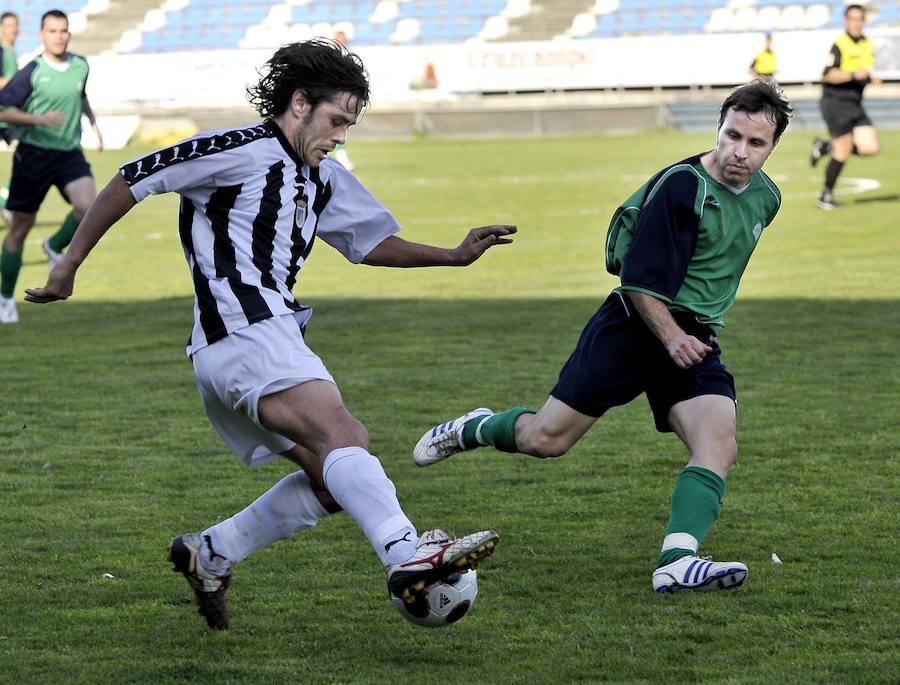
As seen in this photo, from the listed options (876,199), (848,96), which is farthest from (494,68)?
(848,96)

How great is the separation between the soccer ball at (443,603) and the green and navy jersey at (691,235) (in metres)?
1.22

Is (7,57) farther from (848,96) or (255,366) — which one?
(255,366)

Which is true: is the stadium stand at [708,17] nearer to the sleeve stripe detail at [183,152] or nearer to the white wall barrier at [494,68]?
the white wall barrier at [494,68]

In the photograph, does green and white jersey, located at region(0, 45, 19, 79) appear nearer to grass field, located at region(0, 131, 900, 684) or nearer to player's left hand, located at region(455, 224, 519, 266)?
grass field, located at region(0, 131, 900, 684)

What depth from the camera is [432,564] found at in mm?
3428

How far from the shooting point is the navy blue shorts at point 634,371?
4590 mm

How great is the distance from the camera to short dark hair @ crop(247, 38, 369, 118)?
3848mm

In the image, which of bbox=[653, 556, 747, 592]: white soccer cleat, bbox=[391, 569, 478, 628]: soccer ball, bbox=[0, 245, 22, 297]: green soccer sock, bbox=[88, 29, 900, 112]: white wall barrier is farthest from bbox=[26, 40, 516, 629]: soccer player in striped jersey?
bbox=[88, 29, 900, 112]: white wall barrier

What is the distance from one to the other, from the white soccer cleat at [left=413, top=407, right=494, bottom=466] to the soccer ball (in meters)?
1.62

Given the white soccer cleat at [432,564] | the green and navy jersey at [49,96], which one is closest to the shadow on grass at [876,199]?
the green and navy jersey at [49,96]

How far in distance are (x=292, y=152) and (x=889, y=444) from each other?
3522 millimetres

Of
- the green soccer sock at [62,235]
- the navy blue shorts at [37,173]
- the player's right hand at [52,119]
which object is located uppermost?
the player's right hand at [52,119]

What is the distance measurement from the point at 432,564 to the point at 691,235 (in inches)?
60.7

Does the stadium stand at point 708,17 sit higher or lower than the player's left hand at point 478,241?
lower
